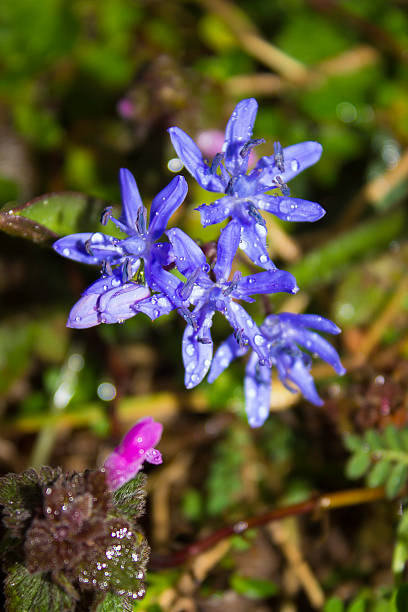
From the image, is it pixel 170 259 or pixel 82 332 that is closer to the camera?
pixel 170 259

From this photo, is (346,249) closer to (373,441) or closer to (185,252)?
(373,441)

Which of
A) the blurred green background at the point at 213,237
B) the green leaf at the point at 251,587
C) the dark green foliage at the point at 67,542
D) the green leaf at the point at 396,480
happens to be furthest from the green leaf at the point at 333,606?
the dark green foliage at the point at 67,542

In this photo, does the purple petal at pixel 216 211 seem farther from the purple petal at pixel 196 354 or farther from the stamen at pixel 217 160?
the purple petal at pixel 196 354

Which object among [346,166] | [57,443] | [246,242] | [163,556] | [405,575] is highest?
[246,242]

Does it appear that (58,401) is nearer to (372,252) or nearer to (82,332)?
(82,332)

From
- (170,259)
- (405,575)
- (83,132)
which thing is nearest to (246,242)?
(170,259)

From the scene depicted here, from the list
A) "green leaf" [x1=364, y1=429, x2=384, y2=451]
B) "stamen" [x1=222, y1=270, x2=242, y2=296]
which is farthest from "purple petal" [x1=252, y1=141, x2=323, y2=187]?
"green leaf" [x1=364, y1=429, x2=384, y2=451]
